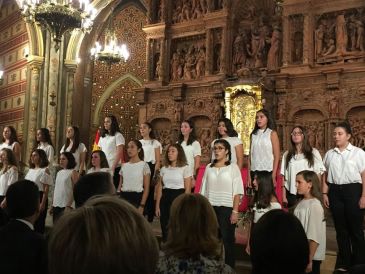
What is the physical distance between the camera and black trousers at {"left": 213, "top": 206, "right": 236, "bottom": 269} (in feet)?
16.4

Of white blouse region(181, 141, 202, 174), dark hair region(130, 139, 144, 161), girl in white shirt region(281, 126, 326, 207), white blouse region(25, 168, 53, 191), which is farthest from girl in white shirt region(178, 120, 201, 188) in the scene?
white blouse region(25, 168, 53, 191)

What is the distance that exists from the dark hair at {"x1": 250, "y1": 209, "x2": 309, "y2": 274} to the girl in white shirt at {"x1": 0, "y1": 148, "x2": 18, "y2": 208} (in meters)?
5.91

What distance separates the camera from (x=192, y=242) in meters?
2.60

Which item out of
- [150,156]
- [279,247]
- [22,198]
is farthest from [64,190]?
[279,247]

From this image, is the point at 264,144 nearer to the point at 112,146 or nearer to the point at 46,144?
the point at 112,146

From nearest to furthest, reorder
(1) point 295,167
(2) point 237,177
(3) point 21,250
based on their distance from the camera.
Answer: (3) point 21,250
(2) point 237,177
(1) point 295,167

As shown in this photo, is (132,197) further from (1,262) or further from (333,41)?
(333,41)

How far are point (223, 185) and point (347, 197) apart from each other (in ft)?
4.27

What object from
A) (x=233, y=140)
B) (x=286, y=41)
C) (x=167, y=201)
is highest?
(x=286, y=41)

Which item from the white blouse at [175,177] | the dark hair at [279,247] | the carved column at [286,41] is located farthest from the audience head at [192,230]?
the carved column at [286,41]

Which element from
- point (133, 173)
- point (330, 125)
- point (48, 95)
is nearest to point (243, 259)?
point (133, 173)

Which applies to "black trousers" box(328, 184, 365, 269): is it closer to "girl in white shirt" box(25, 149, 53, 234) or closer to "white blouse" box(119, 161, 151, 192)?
"white blouse" box(119, 161, 151, 192)

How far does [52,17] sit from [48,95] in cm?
604

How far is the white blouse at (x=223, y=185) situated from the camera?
511 centimetres
